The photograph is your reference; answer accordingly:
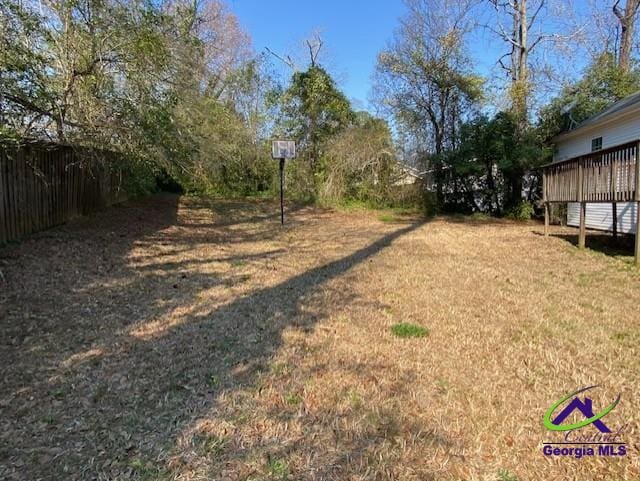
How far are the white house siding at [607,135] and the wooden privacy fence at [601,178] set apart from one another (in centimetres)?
169

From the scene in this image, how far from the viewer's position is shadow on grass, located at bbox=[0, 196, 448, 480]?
73.3 inches

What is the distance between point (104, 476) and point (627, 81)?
16177mm

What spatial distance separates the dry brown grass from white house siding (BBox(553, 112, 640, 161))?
16.8 ft

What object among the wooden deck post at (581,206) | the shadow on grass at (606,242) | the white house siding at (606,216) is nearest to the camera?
the shadow on grass at (606,242)

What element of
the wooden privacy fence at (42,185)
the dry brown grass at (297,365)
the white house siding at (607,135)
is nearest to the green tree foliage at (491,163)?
the white house siding at (607,135)

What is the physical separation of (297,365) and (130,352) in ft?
4.00

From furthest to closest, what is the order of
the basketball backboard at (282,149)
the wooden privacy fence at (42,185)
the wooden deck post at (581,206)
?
1. the basketball backboard at (282,149)
2. the wooden deck post at (581,206)
3. the wooden privacy fence at (42,185)

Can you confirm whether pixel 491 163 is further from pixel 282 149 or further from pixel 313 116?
pixel 282 149

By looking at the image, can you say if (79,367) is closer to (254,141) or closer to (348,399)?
(348,399)

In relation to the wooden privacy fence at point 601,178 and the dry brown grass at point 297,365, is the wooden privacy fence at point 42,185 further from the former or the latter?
the wooden privacy fence at point 601,178

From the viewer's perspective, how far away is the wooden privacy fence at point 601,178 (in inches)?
234

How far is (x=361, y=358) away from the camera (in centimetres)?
284

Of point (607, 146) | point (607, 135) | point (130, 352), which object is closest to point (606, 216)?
point (607, 146)

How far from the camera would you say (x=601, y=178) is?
270 inches
